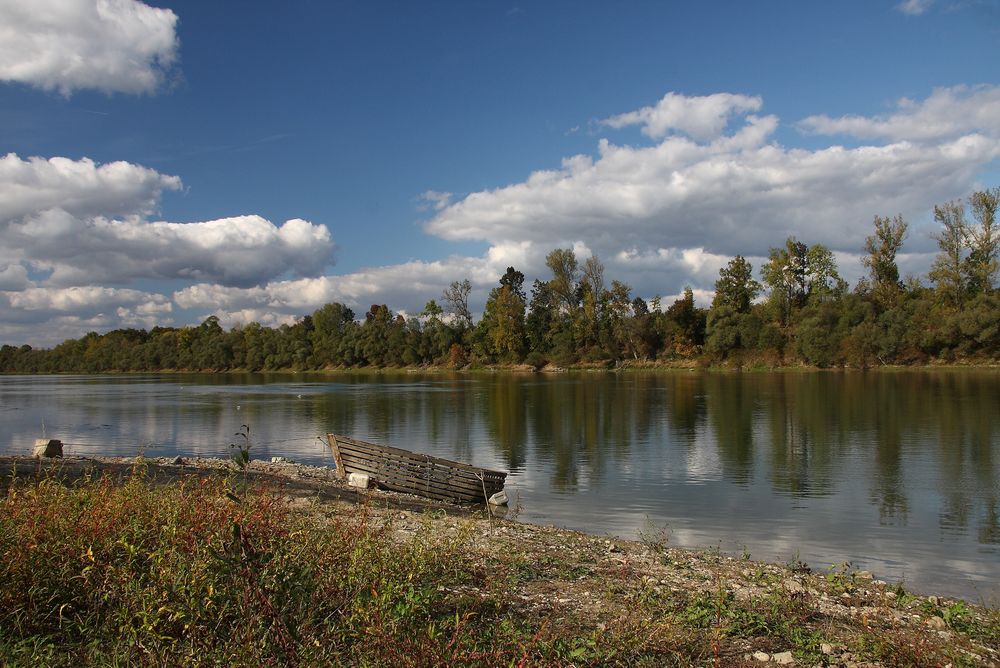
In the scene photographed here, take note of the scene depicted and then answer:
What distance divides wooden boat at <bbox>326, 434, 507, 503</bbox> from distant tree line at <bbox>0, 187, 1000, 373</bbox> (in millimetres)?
85566

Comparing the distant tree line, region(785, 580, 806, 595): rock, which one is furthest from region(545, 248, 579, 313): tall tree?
region(785, 580, 806, 595): rock

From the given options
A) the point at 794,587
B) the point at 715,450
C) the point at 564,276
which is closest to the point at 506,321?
the point at 564,276

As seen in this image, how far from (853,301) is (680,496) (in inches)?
3472

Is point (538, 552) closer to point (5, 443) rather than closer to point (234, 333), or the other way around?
point (5, 443)

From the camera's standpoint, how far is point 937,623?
828cm

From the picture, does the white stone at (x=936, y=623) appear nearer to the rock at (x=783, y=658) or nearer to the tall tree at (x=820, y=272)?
the rock at (x=783, y=658)

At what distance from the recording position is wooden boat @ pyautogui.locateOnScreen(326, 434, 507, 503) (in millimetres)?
18594

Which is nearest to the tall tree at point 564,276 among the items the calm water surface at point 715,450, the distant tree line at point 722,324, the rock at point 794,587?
the distant tree line at point 722,324

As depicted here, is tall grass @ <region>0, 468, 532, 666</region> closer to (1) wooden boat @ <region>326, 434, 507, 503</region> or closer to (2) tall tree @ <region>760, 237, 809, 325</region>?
(1) wooden boat @ <region>326, 434, 507, 503</region>

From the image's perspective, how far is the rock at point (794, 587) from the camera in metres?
9.41

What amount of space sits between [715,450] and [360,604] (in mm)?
24708

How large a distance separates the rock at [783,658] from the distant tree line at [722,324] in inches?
3628

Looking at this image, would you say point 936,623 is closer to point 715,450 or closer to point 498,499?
point 498,499

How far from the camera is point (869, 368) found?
90.1m
